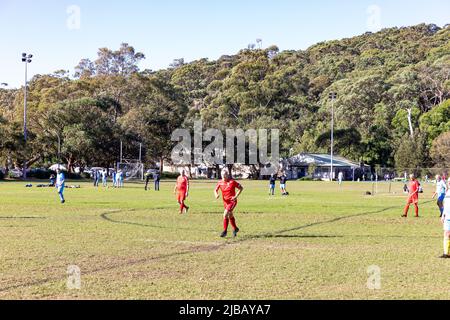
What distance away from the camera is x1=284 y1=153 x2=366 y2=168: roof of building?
102 meters

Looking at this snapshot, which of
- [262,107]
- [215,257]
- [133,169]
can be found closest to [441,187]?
[215,257]

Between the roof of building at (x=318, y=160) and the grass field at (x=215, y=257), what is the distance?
78.4 metres

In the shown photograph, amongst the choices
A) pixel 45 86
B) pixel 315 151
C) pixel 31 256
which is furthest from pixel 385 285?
pixel 45 86

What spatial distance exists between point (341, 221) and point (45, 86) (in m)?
108

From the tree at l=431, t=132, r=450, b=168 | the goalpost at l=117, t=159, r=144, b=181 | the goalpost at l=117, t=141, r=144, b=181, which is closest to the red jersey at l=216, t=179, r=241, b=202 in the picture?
the goalpost at l=117, t=141, r=144, b=181

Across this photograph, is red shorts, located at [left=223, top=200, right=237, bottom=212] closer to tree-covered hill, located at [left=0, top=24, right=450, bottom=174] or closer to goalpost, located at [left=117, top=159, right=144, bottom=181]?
tree-covered hill, located at [left=0, top=24, right=450, bottom=174]

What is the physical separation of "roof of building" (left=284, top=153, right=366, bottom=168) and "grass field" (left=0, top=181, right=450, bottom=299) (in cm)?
7837

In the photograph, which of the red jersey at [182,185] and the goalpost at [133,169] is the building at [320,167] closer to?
the goalpost at [133,169]

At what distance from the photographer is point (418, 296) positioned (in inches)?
365

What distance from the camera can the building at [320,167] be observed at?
10131cm

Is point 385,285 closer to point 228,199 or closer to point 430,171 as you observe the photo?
point 228,199

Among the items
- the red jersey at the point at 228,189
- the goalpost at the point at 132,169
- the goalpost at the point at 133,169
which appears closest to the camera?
the red jersey at the point at 228,189

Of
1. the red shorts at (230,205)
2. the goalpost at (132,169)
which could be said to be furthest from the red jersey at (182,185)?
the goalpost at (132,169)

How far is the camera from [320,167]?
102 meters
